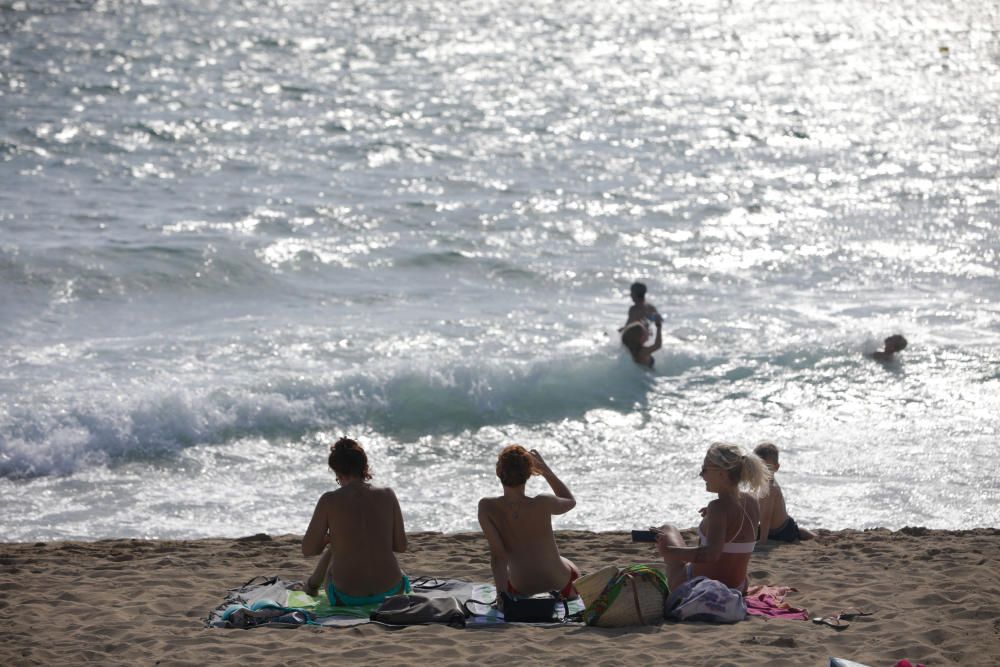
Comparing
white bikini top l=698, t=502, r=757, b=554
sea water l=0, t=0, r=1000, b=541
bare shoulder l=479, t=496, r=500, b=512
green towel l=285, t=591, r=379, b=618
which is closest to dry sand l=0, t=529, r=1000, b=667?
green towel l=285, t=591, r=379, b=618

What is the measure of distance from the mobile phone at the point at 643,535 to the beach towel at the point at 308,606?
80cm

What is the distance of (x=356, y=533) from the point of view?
6445 millimetres

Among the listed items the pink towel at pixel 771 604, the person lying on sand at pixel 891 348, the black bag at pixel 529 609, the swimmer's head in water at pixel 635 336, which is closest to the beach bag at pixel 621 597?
the black bag at pixel 529 609

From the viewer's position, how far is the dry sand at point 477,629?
5.62m

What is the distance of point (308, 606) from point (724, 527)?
2257 millimetres

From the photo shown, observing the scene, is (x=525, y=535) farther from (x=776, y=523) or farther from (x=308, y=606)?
(x=776, y=523)

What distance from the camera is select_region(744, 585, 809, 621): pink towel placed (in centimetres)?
625

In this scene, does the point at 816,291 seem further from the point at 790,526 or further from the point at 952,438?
the point at 790,526

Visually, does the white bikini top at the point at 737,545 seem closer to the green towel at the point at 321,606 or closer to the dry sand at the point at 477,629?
the dry sand at the point at 477,629

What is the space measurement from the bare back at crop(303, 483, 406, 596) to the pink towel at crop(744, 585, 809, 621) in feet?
6.15

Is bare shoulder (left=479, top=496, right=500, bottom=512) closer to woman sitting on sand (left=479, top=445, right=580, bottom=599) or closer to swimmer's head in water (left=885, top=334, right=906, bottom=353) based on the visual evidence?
woman sitting on sand (left=479, top=445, right=580, bottom=599)

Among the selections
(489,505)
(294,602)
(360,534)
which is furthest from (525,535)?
(294,602)

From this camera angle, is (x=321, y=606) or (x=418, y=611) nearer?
(x=418, y=611)

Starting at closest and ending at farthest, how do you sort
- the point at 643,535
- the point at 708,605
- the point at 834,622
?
the point at 834,622 → the point at 708,605 → the point at 643,535
